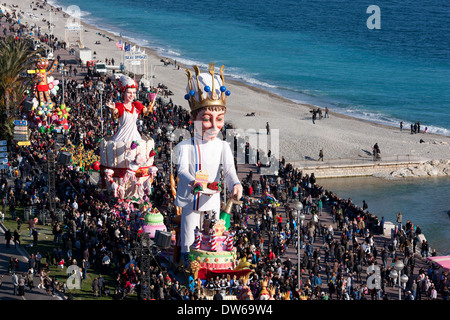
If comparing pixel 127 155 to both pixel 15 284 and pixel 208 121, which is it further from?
pixel 15 284

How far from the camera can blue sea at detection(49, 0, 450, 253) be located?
219 ft

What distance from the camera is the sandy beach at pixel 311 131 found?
72.6 m

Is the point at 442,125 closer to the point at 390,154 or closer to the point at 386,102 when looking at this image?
the point at 386,102

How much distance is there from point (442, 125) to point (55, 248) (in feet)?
201

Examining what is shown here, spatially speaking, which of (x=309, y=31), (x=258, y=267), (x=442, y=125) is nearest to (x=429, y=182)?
(x=442, y=125)

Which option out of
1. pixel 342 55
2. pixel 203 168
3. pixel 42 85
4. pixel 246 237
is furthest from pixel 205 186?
pixel 342 55

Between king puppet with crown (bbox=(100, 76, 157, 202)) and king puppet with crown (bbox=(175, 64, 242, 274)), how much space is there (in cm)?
1119

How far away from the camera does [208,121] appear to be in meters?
35.0

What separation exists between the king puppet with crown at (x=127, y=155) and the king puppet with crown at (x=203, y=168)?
11191 mm

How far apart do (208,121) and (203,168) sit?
2.14 meters

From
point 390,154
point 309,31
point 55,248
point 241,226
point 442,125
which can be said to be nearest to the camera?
point 55,248

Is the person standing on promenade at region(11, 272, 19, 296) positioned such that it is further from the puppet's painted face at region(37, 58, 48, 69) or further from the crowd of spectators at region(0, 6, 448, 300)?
the puppet's painted face at region(37, 58, 48, 69)
